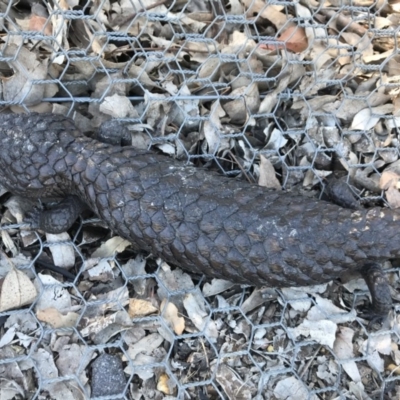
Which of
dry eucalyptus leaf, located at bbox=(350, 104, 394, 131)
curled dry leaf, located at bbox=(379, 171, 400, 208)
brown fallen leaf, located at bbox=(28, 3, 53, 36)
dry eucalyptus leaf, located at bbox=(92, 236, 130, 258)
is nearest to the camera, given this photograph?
dry eucalyptus leaf, located at bbox=(92, 236, 130, 258)

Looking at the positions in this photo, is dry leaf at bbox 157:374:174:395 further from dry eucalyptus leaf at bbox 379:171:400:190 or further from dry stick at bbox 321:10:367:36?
dry stick at bbox 321:10:367:36

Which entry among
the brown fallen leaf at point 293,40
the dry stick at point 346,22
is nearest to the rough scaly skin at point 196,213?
the brown fallen leaf at point 293,40

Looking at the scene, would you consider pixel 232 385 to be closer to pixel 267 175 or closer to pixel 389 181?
pixel 267 175

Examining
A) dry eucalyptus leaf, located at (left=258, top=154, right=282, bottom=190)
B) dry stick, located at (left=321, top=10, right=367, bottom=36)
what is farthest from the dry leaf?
dry stick, located at (left=321, top=10, right=367, bottom=36)

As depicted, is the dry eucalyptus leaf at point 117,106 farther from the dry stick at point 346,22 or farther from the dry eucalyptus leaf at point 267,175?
the dry stick at point 346,22

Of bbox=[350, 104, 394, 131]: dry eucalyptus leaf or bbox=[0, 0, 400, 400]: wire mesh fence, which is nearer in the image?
bbox=[0, 0, 400, 400]: wire mesh fence

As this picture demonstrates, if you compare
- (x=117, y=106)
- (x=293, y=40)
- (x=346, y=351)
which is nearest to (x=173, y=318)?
(x=346, y=351)
